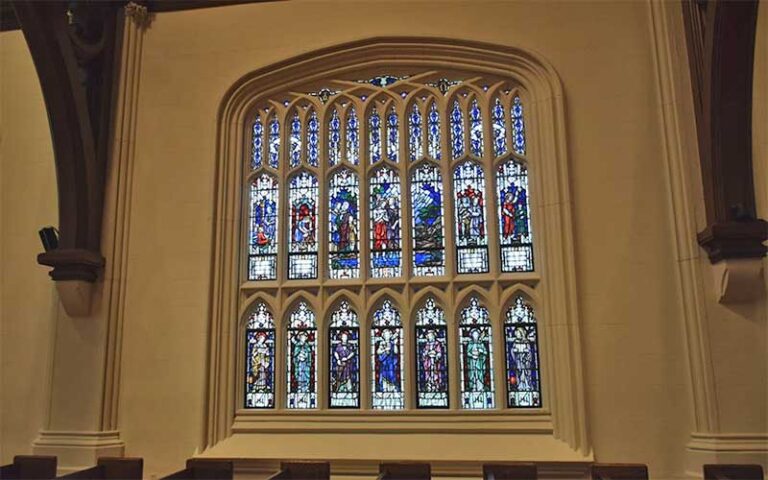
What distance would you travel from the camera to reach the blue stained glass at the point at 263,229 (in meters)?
6.77

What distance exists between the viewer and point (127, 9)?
723cm

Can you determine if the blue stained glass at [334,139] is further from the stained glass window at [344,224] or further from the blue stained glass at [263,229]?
the blue stained glass at [263,229]

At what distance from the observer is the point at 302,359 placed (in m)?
6.50

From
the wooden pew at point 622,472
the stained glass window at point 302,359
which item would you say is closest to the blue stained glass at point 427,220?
the stained glass window at point 302,359

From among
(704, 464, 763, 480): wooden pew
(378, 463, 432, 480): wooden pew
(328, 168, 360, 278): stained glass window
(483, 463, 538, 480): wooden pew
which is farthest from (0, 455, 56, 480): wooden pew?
(704, 464, 763, 480): wooden pew

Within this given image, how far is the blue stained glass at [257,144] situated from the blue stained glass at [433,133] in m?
1.68

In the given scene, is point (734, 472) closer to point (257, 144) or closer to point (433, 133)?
point (433, 133)

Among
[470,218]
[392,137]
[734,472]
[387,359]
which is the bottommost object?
[734,472]

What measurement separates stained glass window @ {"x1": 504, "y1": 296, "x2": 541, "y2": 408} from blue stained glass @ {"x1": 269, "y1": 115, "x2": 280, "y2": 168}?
8.91ft

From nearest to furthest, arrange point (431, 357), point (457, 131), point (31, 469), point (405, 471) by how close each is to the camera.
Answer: point (405, 471)
point (31, 469)
point (431, 357)
point (457, 131)

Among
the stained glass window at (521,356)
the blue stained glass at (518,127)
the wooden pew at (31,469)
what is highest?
the blue stained glass at (518,127)

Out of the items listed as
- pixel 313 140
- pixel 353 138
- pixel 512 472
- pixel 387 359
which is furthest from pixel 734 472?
pixel 313 140

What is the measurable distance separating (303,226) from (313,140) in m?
0.90

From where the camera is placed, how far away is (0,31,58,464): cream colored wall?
6684 mm
